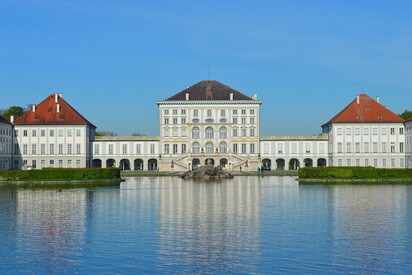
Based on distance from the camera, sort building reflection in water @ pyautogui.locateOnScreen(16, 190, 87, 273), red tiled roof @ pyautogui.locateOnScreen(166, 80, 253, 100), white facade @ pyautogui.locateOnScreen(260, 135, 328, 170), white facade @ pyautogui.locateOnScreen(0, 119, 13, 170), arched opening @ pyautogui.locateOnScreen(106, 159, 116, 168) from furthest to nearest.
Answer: arched opening @ pyautogui.locateOnScreen(106, 159, 116, 168) → red tiled roof @ pyautogui.locateOnScreen(166, 80, 253, 100) → white facade @ pyautogui.locateOnScreen(260, 135, 328, 170) → white facade @ pyautogui.locateOnScreen(0, 119, 13, 170) → building reflection in water @ pyautogui.locateOnScreen(16, 190, 87, 273)

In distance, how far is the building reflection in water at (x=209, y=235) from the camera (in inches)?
646

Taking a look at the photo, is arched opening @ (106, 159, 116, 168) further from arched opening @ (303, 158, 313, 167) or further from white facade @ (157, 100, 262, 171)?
arched opening @ (303, 158, 313, 167)

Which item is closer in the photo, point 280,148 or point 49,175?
point 49,175

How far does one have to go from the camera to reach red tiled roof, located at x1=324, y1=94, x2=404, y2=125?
87.4 metres

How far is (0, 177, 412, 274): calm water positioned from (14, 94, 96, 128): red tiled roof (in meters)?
58.3

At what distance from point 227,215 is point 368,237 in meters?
7.17

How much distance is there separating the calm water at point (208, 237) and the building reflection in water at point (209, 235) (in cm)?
3

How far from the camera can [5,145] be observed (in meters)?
84.2

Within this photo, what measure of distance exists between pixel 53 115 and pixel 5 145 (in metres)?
8.31

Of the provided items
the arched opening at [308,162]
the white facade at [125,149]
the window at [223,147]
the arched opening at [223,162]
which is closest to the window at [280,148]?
the arched opening at [308,162]

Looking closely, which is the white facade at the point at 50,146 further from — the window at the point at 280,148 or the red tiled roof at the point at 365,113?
the red tiled roof at the point at 365,113

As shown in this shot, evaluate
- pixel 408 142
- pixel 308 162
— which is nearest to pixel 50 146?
pixel 308 162

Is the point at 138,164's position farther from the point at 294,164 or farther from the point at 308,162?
the point at 308,162

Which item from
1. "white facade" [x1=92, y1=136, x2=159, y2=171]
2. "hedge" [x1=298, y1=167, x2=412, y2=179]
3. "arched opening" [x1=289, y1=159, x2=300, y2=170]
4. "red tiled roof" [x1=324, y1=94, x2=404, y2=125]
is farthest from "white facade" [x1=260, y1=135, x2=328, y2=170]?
"hedge" [x1=298, y1=167, x2=412, y2=179]
